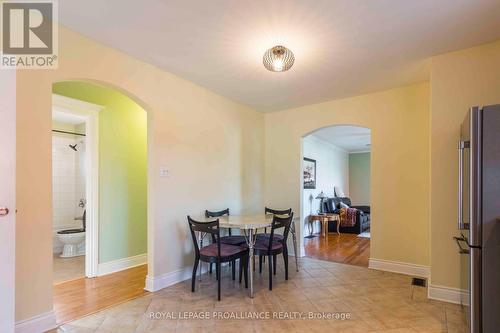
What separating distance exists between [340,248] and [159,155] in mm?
3747

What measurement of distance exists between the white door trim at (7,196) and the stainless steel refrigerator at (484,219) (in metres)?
2.93

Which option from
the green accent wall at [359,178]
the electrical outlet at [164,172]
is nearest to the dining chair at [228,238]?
the electrical outlet at [164,172]

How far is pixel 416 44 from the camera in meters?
2.58

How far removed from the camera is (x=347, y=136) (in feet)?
23.3

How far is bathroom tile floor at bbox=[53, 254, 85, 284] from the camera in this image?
3.44 m

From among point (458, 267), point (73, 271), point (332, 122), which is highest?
point (332, 122)

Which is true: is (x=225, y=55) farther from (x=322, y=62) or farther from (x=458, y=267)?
(x=458, y=267)

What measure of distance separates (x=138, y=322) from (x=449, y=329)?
2525 mm

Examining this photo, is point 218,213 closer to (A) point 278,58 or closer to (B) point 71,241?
(A) point 278,58

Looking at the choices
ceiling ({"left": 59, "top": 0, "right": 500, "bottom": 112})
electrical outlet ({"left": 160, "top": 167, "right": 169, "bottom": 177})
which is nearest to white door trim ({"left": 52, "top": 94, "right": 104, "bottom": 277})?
electrical outlet ({"left": 160, "top": 167, "right": 169, "bottom": 177})

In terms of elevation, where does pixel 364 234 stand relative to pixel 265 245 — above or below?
below

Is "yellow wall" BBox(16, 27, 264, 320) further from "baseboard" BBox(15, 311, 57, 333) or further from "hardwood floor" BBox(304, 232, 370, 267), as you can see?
"hardwood floor" BBox(304, 232, 370, 267)

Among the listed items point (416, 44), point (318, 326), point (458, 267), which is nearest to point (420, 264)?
point (458, 267)

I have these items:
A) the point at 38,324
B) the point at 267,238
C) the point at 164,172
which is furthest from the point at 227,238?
the point at 38,324
